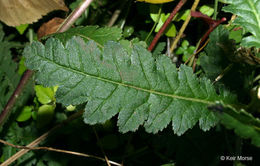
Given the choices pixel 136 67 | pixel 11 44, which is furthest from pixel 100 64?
pixel 11 44

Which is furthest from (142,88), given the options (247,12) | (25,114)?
(25,114)

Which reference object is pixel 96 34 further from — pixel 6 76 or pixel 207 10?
pixel 6 76

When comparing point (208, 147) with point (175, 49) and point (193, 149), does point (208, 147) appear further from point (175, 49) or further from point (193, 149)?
point (175, 49)

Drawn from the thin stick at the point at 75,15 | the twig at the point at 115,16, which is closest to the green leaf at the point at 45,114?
the thin stick at the point at 75,15

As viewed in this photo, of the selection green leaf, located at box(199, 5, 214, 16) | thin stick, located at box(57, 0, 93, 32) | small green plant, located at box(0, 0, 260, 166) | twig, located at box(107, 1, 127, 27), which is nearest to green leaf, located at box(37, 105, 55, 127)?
small green plant, located at box(0, 0, 260, 166)

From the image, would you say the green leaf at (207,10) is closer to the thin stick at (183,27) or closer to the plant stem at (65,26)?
the thin stick at (183,27)

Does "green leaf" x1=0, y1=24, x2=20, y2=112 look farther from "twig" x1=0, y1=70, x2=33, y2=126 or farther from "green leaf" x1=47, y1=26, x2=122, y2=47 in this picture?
"green leaf" x1=47, y1=26, x2=122, y2=47
